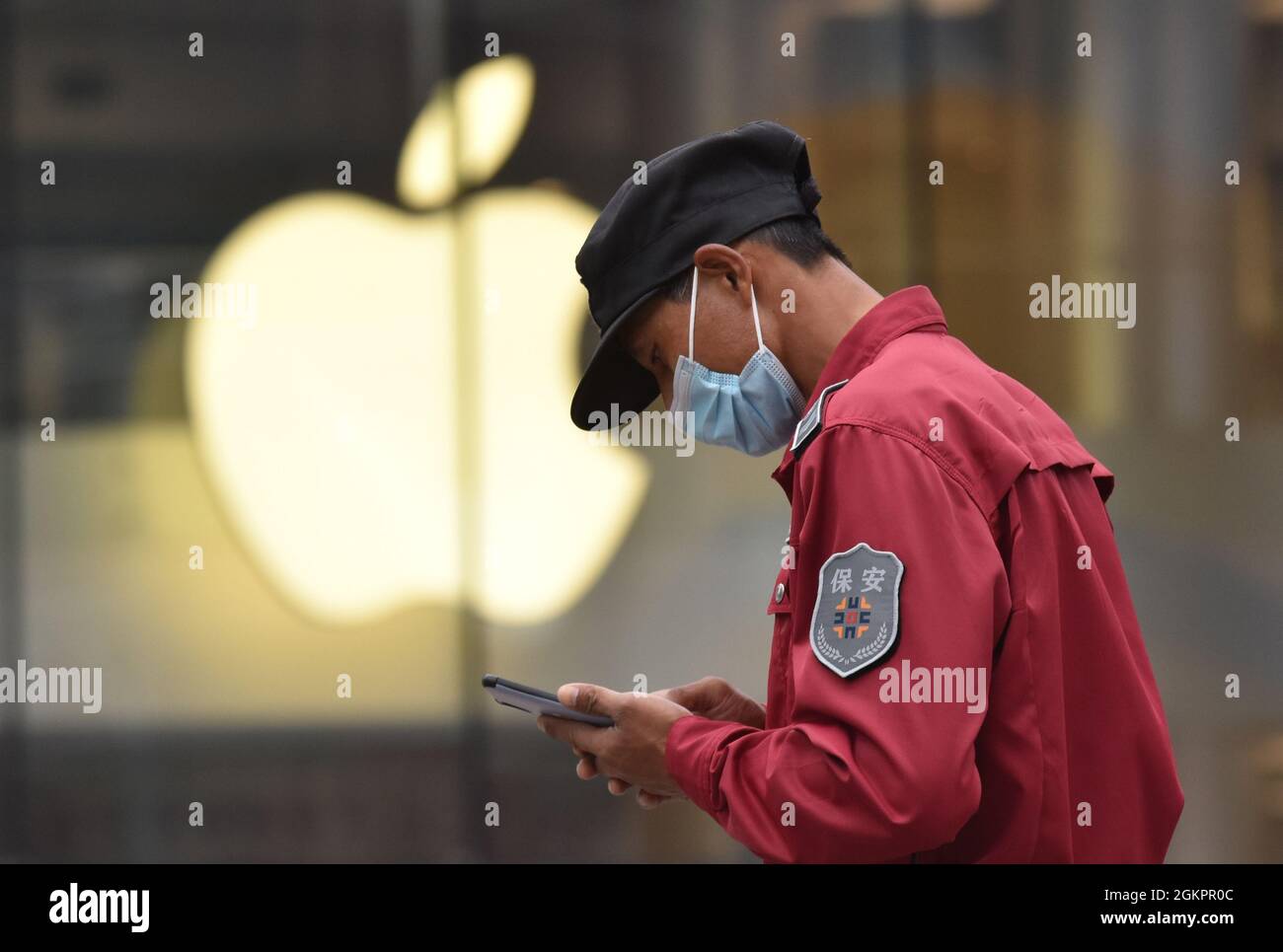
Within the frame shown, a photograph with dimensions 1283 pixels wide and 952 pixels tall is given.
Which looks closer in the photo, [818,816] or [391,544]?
[818,816]

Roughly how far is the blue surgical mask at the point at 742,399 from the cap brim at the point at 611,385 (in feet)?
0.33

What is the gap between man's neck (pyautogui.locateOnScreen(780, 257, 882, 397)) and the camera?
1.84 m

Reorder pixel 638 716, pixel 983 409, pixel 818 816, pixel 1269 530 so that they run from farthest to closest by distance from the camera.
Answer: pixel 1269 530, pixel 638 716, pixel 983 409, pixel 818 816

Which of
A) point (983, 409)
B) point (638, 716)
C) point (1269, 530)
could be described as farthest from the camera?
point (1269, 530)

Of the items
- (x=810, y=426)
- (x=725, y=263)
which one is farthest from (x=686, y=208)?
(x=810, y=426)

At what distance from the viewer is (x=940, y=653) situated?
144 centimetres

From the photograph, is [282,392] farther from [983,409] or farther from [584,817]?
[983,409]

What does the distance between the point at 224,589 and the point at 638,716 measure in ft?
10.1

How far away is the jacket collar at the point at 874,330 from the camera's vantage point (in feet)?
5.71

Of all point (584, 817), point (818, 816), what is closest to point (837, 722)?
point (818, 816)

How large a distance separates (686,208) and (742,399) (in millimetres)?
303

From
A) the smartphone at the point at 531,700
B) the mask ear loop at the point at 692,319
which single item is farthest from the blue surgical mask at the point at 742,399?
the smartphone at the point at 531,700

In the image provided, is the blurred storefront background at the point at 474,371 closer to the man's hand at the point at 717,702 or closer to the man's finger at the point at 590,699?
the man's hand at the point at 717,702

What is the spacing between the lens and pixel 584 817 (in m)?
4.48
